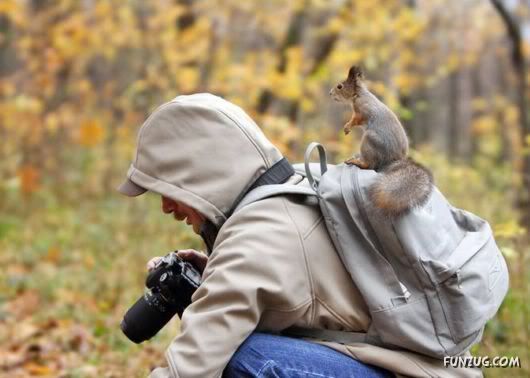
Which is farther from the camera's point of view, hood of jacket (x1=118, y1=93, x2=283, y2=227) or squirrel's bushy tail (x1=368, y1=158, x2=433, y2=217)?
hood of jacket (x1=118, y1=93, x2=283, y2=227)

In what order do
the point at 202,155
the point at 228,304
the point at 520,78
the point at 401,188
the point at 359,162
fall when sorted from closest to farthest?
the point at 228,304
the point at 401,188
the point at 202,155
the point at 359,162
the point at 520,78

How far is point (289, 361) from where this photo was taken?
229 centimetres

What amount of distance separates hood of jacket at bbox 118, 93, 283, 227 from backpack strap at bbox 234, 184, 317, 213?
0.06 meters

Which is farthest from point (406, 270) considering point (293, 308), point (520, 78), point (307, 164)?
point (520, 78)

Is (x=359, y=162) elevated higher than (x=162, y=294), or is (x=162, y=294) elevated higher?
(x=359, y=162)

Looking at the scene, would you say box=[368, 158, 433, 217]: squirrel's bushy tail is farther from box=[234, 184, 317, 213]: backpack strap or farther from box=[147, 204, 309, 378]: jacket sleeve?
box=[147, 204, 309, 378]: jacket sleeve

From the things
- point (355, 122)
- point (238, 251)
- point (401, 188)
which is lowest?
point (238, 251)

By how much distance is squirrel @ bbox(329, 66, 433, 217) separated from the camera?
2.27m

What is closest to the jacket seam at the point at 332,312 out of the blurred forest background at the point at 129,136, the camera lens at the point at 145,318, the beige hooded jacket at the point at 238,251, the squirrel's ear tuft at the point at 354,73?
the beige hooded jacket at the point at 238,251

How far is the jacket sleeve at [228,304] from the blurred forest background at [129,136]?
125 cm

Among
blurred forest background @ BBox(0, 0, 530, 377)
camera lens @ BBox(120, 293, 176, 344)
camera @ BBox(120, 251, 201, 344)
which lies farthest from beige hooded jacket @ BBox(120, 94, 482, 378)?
blurred forest background @ BBox(0, 0, 530, 377)

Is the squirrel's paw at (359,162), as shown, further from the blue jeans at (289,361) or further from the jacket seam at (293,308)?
the blue jeans at (289,361)

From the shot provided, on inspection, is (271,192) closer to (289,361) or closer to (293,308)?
(293,308)

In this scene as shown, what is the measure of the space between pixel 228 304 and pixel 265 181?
465mm
